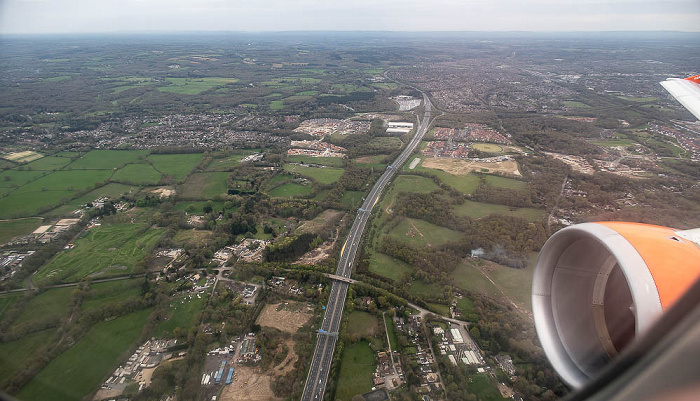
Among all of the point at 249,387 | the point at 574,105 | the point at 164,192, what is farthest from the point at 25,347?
the point at 574,105

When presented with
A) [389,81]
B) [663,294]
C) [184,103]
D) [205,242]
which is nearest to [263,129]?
[184,103]

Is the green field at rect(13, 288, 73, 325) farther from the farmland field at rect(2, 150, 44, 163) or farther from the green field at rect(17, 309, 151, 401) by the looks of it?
the farmland field at rect(2, 150, 44, 163)

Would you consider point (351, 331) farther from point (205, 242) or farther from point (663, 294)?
point (663, 294)

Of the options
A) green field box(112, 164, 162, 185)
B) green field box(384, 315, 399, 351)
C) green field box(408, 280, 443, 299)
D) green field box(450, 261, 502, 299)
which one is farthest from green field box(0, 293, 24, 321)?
green field box(450, 261, 502, 299)

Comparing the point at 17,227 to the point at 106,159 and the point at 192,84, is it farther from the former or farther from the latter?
the point at 192,84

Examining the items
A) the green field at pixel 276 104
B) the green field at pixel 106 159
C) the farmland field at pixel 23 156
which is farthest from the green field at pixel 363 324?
the green field at pixel 276 104

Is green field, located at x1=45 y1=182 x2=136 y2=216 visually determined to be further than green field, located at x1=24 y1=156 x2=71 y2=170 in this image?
No
